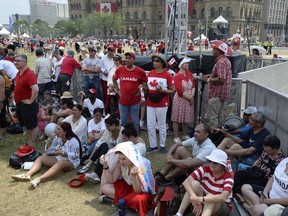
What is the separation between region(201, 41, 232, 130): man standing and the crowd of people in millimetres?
18

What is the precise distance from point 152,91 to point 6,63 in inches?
154

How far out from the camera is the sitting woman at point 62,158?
495cm

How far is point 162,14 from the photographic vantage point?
85000mm

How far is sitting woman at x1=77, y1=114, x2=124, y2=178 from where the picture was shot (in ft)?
16.3

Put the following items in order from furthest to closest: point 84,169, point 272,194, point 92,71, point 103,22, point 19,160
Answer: point 103,22 < point 92,71 < point 19,160 < point 84,169 < point 272,194

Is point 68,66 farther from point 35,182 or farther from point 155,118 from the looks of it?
point 35,182

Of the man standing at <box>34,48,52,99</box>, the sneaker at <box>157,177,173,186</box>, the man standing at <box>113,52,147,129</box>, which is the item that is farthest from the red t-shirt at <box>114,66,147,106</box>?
the man standing at <box>34,48,52,99</box>

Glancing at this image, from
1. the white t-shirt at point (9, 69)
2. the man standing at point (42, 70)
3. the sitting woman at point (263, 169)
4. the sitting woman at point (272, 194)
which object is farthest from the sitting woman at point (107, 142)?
the man standing at point (42, 70)

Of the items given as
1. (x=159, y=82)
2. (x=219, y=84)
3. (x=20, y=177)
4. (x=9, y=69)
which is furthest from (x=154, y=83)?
(x=9, y=69)

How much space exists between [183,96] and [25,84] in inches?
120

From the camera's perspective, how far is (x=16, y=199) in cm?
445

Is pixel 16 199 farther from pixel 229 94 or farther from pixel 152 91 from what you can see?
pixel 229 94

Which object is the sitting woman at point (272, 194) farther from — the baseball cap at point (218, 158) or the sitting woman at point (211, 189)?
the baseball cap at point (218, 158)

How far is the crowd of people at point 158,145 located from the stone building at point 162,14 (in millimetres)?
61774
